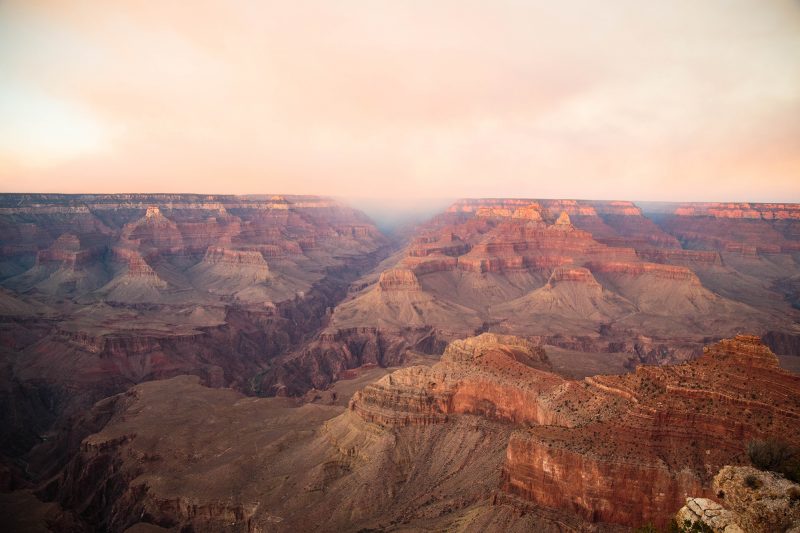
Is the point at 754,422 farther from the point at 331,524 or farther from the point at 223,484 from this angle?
the point at 223,484

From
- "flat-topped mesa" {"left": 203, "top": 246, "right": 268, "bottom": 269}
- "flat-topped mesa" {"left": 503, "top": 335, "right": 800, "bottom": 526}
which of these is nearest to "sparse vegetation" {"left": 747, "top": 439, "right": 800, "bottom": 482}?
"flat-topped mesa" {"left": 503, "top": 335, "right": 800, "bottom": 526}

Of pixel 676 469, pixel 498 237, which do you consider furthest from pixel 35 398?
pixel 498 237

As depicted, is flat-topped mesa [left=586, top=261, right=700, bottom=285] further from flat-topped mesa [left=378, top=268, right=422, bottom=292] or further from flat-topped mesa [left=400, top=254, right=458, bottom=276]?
flat-topped mesa [left=378, top=268, right=422, bottom=292]

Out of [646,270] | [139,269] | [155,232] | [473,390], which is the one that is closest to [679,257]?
[646,270]

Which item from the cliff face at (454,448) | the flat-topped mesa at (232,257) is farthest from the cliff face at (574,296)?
the cliff face at (454,448)

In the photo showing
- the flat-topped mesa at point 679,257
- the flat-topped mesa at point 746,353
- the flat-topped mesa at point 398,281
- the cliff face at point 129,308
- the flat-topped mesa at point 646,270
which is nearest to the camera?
the flat-topped mesa at point 746,353

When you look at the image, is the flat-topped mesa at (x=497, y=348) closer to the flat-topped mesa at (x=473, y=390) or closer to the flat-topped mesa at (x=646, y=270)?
the flat-topped mesa at (x=473, y=390)

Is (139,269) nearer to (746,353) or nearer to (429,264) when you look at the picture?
(429,264)

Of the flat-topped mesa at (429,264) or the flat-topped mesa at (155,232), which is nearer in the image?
the flat-topped mesa at (429,264)
